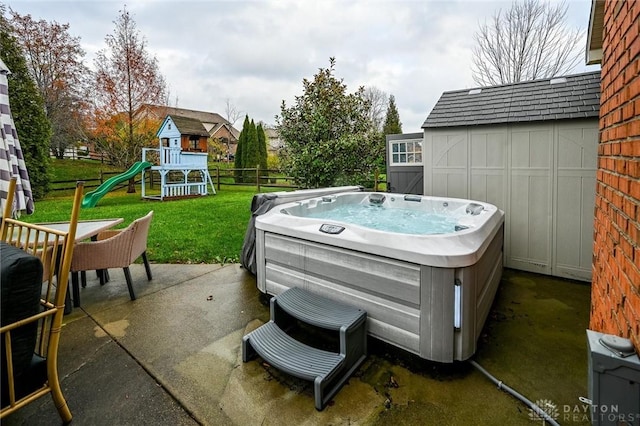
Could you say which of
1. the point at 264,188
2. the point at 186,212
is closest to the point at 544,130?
the point at 186,212

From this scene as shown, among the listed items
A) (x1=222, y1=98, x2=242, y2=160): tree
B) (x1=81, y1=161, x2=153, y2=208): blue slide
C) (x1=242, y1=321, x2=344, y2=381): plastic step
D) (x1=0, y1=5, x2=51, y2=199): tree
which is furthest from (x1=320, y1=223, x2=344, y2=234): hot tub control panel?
(x1=222, y1=98, x2=242, y2=160): tree

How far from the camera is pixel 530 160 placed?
3.94 metres

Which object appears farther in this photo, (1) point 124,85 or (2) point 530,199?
(1) point 124,85

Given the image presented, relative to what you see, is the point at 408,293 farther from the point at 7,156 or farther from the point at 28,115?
the point at 28,115

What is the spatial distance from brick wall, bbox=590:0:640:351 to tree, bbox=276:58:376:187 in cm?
528

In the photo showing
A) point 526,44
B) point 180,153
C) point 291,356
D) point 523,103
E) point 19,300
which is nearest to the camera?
point 19,300

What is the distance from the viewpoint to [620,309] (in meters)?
1.23

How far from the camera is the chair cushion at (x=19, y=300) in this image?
1.27 m

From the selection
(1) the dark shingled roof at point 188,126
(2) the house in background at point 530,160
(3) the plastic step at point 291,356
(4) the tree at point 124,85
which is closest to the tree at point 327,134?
(2) the house in background at point 530,160

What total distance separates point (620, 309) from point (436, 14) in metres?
5.67

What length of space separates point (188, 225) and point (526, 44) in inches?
438

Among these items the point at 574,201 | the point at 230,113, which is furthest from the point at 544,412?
the point at 230,113

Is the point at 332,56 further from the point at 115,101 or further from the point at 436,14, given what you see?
the point at 115,101

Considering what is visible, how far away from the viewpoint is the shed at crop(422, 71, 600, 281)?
3.64 meters
